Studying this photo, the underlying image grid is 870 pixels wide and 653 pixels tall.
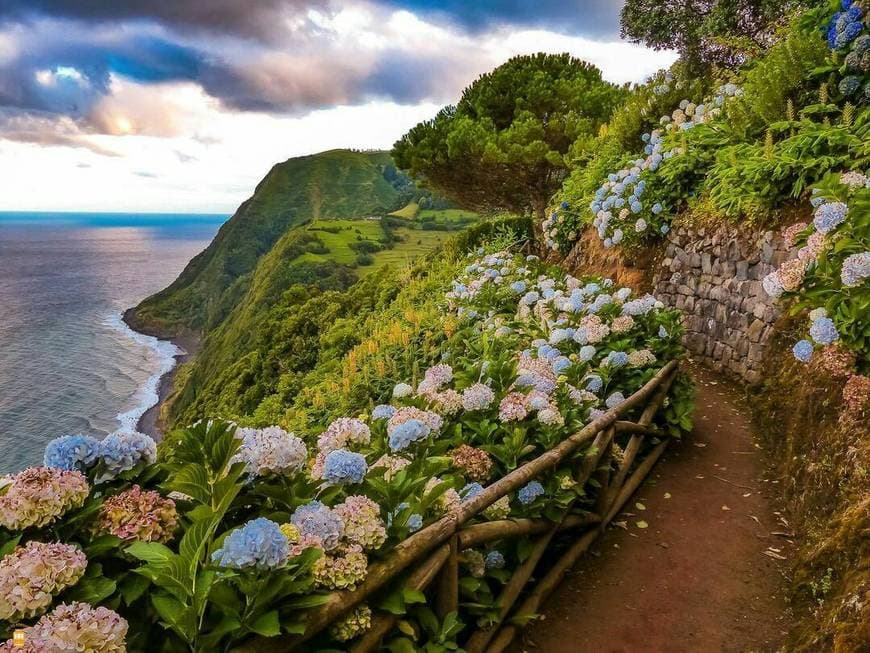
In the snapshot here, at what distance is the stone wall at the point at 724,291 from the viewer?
6.75 m

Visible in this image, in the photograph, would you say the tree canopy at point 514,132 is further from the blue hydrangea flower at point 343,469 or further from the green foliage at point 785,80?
the blue hydrangea flower at point 343,469

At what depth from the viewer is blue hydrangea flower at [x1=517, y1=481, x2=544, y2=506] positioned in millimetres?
3482

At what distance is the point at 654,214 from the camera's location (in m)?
9.23

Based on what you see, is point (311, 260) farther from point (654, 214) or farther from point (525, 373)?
point (525, 373)

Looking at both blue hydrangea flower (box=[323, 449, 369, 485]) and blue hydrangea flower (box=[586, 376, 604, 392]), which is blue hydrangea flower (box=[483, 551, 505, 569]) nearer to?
blue hydrangea flower (box=[323, 449, 369, 485])

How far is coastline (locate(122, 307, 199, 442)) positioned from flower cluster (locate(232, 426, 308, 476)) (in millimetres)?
31059

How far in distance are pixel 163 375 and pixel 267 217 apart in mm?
64695

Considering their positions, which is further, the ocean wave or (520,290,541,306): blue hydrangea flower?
the ocean wave

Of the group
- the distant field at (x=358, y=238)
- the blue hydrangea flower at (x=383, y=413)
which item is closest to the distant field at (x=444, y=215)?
the distant field at (x=358, y=238)

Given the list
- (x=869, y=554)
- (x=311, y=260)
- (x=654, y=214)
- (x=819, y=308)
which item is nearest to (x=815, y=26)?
(x=654, y=214)

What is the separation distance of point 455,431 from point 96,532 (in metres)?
2.30

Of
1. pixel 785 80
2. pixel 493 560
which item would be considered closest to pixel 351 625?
pixel 493 560

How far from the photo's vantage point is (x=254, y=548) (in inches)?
71.2

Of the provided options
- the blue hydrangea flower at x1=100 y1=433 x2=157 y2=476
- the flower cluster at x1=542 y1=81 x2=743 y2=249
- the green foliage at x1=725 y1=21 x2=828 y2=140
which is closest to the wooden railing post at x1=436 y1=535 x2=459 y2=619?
the blue hydrangea flower at x1=100 y1=433 x2=157 y2=476
